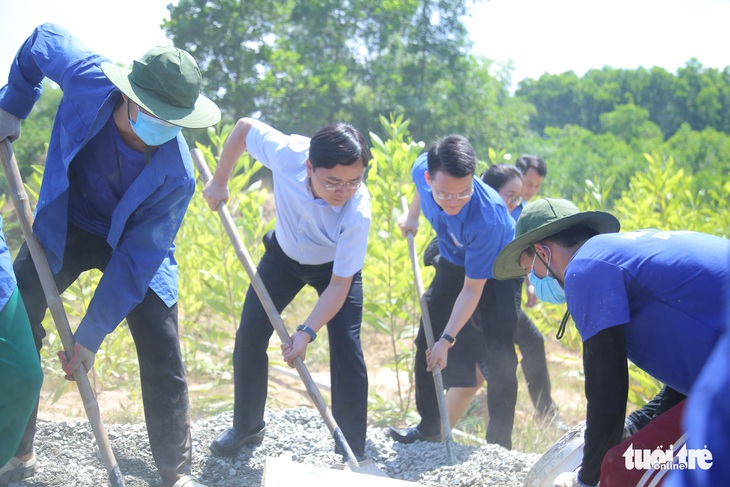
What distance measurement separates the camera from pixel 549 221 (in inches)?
90.4

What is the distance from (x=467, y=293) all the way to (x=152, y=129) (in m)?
1.70

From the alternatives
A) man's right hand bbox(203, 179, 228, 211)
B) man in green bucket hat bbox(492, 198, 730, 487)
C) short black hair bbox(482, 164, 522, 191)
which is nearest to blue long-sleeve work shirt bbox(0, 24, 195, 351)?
man's right hand bbox(203, 179, 228, 211)

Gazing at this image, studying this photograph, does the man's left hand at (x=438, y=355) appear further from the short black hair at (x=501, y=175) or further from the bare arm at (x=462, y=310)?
the short black hair at (x=501, y=175)

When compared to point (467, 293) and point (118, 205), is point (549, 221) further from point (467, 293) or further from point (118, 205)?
point (118, 205)

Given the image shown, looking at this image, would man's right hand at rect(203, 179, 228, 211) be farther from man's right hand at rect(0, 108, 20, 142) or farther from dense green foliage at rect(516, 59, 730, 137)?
dense green foliage at rect(516, 59, 730, 137)

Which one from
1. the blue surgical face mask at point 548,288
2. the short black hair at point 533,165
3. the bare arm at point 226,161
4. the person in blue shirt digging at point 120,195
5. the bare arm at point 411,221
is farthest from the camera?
the short black hair at point 533,165

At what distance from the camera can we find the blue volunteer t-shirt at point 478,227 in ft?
11.2

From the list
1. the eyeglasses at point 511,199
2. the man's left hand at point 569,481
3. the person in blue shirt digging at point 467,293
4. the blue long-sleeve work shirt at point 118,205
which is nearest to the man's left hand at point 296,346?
the blue long-sleeve work shirt at point 118,205

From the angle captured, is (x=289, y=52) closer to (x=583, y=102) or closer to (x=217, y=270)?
(x=217, y=270)

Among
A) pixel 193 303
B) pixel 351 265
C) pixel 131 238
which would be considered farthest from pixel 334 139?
pixel 193 303

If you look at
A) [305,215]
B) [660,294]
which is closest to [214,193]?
[305,215]

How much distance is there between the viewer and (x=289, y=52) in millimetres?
16469

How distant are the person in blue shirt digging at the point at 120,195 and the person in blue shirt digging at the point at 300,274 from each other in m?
0.46

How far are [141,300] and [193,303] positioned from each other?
2754 millimetres
